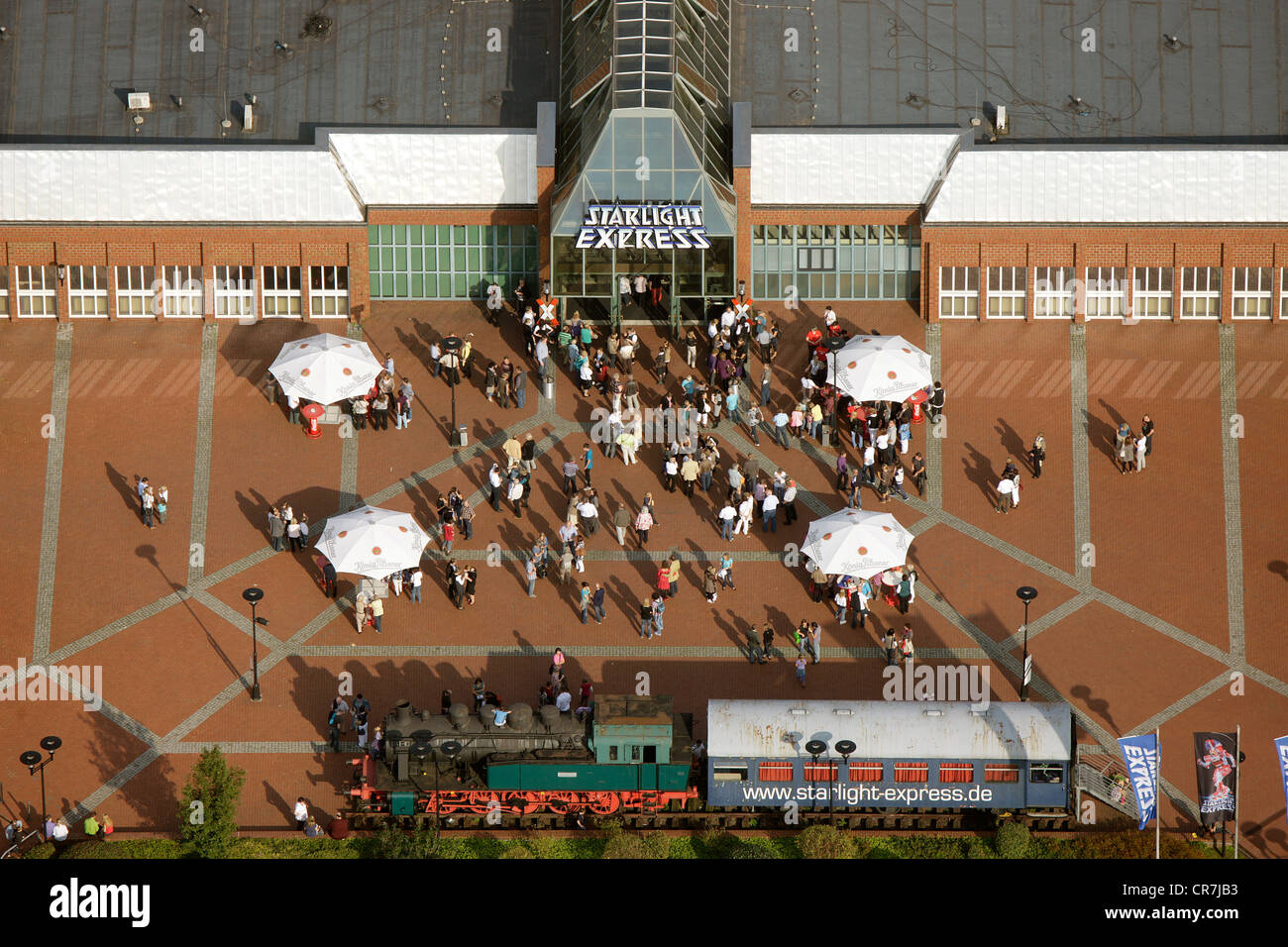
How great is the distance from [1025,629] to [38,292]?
34078mm

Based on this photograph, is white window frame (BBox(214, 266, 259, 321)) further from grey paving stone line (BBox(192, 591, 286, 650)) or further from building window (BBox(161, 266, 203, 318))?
grey paving stone line (BBox(192, 591, 286, 650))

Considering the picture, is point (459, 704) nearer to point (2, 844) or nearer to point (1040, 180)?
point (2, 844)

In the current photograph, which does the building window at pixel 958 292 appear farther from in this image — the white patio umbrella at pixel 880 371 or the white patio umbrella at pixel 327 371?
the white patio umbrella at pixel 327 371

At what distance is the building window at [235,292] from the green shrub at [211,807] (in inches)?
801

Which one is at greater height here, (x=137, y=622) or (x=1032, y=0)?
(x=1032, y=0)

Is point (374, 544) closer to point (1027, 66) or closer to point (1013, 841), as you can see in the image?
point (1013, 841)

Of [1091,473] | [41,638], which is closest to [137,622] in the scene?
[41,638]

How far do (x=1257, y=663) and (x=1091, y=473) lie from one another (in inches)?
323

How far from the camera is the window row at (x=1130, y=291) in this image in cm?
7581

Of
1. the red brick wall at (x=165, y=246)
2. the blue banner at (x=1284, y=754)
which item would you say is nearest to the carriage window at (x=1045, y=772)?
the blue banner at (x=1284, y=754)

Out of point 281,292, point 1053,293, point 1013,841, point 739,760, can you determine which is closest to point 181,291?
point 281,292

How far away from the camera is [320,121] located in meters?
76.3

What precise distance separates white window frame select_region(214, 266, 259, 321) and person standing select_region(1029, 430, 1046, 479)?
25751 millimetres

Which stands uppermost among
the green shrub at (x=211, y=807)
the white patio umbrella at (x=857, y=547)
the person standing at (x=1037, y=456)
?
the person standing at (x=1037, y=456)
